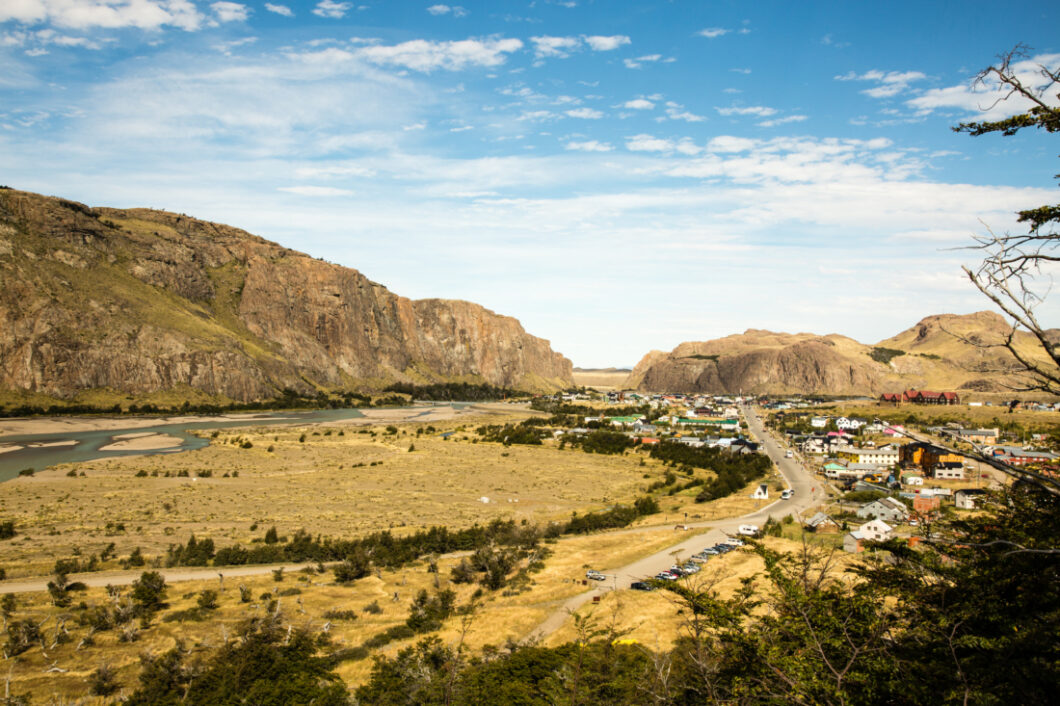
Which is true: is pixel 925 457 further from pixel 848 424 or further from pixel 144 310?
pixel 144 310

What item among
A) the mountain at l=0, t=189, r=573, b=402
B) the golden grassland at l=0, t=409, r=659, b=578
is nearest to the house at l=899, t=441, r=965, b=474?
the golden grassland at l=0, t=409, r=659, b=578

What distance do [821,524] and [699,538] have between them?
9.65 metres

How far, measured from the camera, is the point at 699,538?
42.4 meters

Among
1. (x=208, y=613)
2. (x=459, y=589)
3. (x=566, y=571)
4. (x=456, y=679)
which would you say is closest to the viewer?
(x=456, y=679)

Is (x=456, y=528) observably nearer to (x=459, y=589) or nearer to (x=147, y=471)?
(x=459, y=589)

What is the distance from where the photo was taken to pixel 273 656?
64.0ft

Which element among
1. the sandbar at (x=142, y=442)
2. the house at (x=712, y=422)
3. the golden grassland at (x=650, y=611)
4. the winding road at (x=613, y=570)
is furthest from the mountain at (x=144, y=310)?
the golden grassland at (x=650, y=611)

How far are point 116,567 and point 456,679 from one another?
2437 cm

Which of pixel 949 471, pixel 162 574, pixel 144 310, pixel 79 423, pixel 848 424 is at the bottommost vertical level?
pixel 949 471

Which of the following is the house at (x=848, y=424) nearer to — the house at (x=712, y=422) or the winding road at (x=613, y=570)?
the house at (x=712, y=422)

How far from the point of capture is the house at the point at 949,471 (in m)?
61.1

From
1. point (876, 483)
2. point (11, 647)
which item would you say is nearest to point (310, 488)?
point (11, 647)

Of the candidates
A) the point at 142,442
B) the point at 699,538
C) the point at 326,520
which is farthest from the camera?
the point at 142,442

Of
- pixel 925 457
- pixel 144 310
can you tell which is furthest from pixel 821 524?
pixel 144 310
